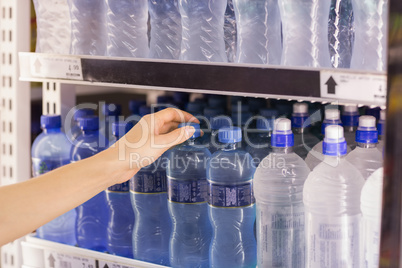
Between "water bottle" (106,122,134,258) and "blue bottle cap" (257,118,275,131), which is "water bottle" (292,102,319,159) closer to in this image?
"blue bottle cap" (257,118,275,131)

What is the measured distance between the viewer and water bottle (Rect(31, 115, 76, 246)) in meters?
1.75

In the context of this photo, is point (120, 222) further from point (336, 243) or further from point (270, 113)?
point (336, 243)

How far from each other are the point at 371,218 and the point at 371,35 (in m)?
0.45

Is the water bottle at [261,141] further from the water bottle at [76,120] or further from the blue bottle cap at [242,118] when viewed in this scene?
the water bottle at [76,120]

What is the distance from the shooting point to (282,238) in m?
1.40

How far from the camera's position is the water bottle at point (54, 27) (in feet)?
5.29

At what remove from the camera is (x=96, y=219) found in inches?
74.8

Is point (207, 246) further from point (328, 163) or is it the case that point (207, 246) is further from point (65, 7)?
point (65, 7)

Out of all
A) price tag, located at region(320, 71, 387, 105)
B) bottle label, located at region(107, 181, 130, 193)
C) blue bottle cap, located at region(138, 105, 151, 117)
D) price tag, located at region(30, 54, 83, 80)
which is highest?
price tag, located at region(30, 54, 83, 80)

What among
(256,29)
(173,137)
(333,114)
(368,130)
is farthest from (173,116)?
(368,130)

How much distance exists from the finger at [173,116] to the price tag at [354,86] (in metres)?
0.54

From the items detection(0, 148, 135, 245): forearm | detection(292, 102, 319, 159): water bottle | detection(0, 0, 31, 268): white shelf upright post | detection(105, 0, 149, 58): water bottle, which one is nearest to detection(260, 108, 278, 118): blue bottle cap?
detection(292, 102, 319, 159): water bottle

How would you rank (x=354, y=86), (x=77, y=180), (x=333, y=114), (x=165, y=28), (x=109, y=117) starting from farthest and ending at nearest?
(x=109, y=117) < (x=165, y=28) < (x=333, y=114) < (x=77, y=180) < (x=354, y=86)

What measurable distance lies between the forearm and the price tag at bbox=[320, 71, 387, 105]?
596 mm
